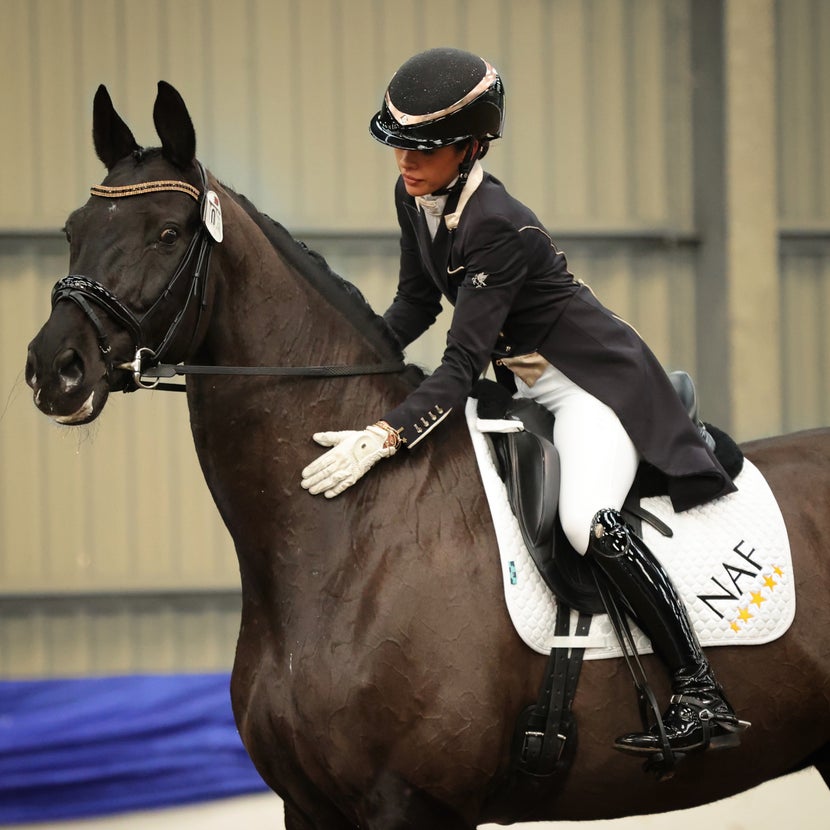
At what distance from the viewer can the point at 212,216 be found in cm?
232

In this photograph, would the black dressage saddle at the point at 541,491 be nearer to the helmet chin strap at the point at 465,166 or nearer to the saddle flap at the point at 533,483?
the saddle flap at the point at 533,483

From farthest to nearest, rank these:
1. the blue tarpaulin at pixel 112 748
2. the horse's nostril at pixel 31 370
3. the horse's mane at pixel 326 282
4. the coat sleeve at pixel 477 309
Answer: the blue tarpaulin at pixel 112 748, the horse's mane at pixel 326 282, the coat sleeve at pixel 477 309, the horse's nostril at pixel 31 370

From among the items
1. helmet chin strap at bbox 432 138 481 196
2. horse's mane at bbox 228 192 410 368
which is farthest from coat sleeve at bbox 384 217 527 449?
horse's mane at bbox 228 192 410 368

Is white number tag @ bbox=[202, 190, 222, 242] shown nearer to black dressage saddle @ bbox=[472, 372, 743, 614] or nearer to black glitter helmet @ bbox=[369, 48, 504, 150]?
black glitter helmet @ bbox=[369, 48, 504, 150]

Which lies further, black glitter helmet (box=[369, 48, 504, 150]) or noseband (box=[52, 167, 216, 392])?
black glitter helmet (box=[369, 48, 504, 150])

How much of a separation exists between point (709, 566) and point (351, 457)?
2.89 feet

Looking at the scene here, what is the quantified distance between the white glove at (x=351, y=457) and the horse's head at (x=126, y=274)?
0.37 m

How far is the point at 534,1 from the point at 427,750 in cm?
417

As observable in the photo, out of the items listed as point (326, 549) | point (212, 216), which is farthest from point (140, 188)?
point (326, 549)

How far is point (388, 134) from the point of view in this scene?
242 centimetres

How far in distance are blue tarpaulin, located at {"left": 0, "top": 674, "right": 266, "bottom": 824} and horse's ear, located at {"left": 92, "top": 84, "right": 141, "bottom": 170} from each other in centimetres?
283

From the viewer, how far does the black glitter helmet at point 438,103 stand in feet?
7.82

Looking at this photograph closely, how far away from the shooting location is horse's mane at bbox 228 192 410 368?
2.52 meters

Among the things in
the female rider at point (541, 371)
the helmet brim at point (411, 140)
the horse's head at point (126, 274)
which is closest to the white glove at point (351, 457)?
the female rider at point (541, 371)
